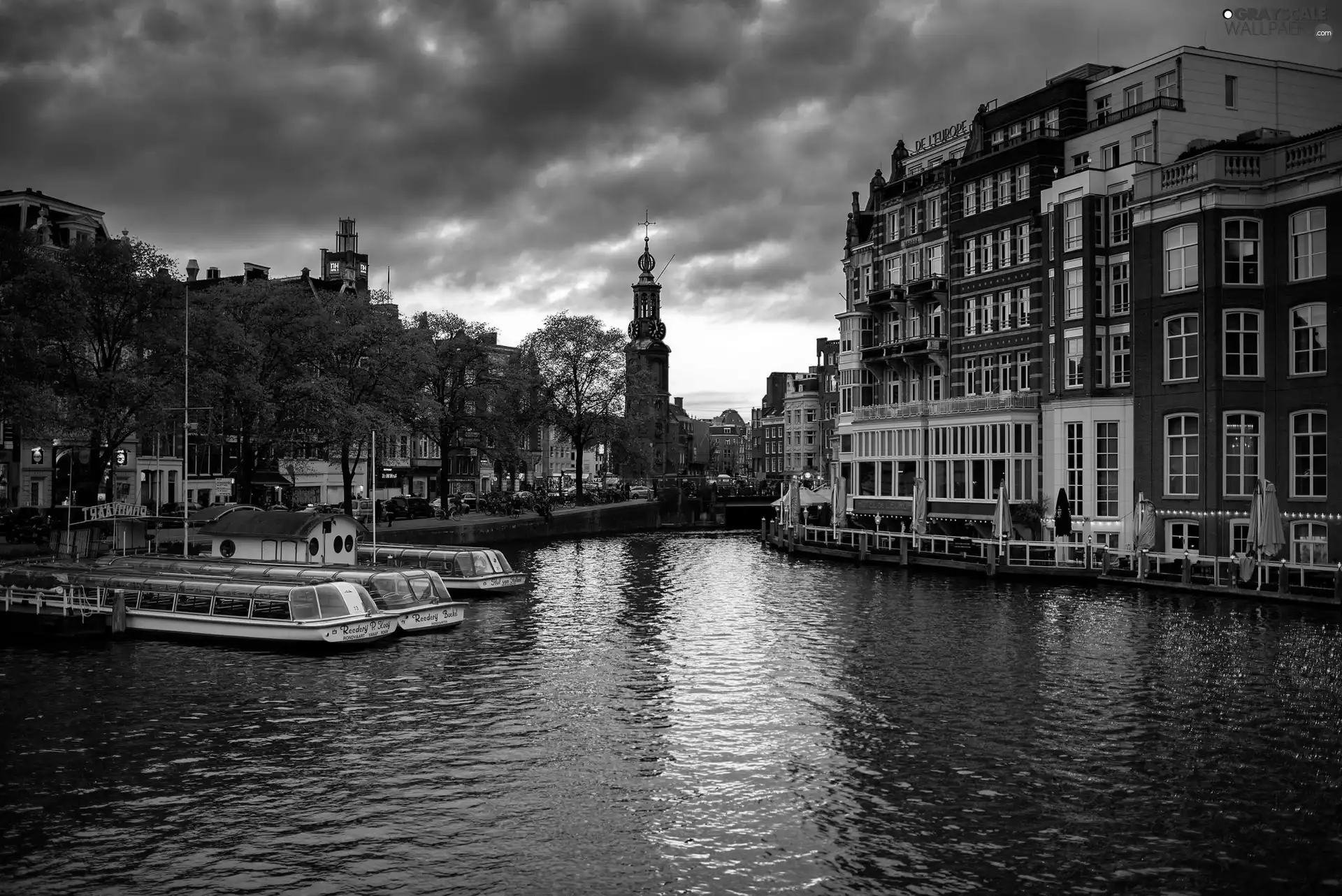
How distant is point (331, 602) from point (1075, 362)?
47466mm

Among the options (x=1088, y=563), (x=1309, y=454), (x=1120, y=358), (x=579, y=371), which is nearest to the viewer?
(x=1309, y=454)

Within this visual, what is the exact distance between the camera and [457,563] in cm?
5497

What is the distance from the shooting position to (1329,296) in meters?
50.4

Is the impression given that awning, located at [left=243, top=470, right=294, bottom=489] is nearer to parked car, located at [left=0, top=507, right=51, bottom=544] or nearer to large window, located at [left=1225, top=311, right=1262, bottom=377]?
parked car, located at [left=0, top=507, right=51, bottom=544]

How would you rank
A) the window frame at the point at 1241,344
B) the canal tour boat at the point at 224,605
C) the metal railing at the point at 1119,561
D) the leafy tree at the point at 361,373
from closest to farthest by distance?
1. the canal tour boat at the point at 224,605
2. the metal railing at the point at 1119,561
3. the window frame at the point at 1241,344
4. the leafy tree at the point at 361,373

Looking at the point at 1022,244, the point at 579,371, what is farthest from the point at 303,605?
the point at 579,371

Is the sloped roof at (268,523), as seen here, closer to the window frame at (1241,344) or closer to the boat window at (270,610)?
the boat window at (270,610)

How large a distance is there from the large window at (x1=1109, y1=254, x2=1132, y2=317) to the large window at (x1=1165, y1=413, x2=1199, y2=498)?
10115mm

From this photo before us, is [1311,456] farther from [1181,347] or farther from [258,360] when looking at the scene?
[258,360]

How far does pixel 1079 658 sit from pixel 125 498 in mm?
79426

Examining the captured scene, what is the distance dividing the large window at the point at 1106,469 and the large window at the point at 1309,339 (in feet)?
39.8

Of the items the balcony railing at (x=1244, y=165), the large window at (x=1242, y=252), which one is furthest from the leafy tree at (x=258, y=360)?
the large window at (x=1242, y=252)

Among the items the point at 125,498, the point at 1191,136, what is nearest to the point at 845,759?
the point at 1191,136

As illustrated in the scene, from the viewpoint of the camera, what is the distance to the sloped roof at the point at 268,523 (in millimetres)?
48656
